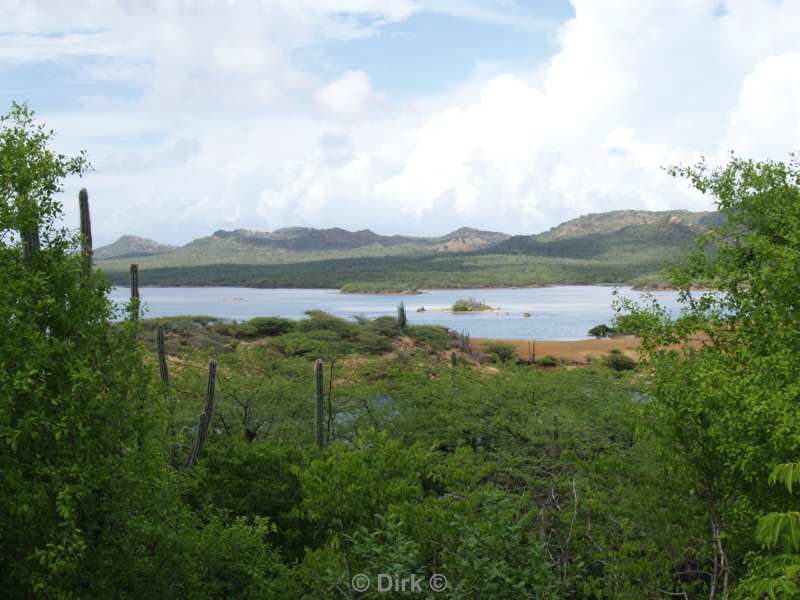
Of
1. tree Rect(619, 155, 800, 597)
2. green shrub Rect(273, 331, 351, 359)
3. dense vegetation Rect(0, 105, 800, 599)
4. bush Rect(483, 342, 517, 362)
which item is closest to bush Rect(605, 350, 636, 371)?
bush Rect(483, 342, 517, 362)

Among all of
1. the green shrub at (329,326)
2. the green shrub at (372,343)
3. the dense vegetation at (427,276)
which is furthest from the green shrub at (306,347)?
the dense vegetation at (427,276)

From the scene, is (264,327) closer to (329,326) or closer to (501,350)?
(329,326)

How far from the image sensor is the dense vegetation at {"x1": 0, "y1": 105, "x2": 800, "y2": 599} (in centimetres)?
699

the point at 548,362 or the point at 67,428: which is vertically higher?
the point at 67,428

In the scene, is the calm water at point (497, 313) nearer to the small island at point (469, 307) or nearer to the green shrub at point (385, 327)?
the small island at point (469, 307)

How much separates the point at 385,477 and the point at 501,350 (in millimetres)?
38961

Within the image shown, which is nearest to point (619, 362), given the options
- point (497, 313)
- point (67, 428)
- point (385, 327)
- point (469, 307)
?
Result: point (385, 327)

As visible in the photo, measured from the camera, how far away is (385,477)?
34.0 ft

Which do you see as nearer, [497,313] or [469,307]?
[497,313]

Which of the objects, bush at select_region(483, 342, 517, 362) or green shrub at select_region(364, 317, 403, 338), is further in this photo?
bush at select_region(483, 342, 517, 362)

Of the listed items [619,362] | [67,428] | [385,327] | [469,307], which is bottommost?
[619,362]

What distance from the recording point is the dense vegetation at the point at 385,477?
22.9 ft

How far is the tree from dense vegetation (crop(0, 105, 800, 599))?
0.03 m

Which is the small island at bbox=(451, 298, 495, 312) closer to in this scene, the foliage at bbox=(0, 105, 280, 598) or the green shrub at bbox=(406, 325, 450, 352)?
the green shrub at bbox=(406, 325, 450, 352)
